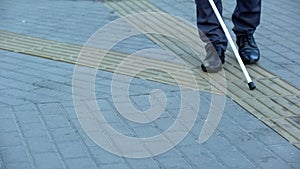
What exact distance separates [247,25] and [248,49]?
234 mm

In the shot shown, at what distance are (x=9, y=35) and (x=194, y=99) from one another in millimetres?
2449

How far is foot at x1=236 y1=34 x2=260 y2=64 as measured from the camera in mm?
5242

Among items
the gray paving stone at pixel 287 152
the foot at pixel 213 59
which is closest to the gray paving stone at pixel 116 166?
the gray paving stone at pixel 287 152

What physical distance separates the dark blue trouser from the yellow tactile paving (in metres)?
0.27

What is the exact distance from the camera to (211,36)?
5.18 m

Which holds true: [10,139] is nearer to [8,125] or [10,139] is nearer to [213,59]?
[8,125]

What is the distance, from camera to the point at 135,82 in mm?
4832

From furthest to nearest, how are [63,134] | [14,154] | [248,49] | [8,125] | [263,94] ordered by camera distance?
[248,49], [263,94], [8,125], [63,134], [14,154]

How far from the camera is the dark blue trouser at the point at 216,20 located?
5.10m

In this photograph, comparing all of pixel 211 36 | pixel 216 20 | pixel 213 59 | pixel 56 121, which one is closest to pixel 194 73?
pixel 213 59

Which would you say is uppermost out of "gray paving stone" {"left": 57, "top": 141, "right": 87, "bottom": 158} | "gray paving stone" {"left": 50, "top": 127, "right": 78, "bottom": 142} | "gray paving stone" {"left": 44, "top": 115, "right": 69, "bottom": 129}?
"gray paving stone" {"left": 57, "top": 141, "right": 87, "bottom": 158}

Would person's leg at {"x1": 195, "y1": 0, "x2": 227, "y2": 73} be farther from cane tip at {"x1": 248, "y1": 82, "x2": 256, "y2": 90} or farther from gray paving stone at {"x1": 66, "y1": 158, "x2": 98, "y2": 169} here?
gray paving stone at {"x1": 66, "y1": 158, "x2": 98, "y2": 169}

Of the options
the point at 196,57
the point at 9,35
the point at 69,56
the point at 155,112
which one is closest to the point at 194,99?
the point at 155,112

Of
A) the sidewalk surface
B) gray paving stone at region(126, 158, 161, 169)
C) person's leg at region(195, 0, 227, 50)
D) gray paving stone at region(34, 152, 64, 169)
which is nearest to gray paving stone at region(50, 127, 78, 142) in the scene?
the sidewalk surface
